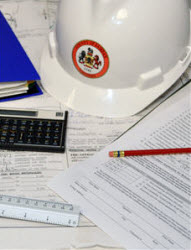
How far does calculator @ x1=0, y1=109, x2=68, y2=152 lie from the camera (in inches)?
23.9

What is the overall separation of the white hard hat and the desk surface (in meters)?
0.02

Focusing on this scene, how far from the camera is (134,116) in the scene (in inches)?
26.4

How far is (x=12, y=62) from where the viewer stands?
2.19 feet

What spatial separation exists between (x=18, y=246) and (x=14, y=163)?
137mm

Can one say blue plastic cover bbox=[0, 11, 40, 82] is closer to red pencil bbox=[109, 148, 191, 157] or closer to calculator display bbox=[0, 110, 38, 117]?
calculator display bbox=[0, 110, 38, 117]

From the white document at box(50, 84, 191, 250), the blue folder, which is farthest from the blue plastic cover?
the white document at box(50, 84, 191, 250)

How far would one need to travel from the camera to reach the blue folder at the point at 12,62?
0.65 meters

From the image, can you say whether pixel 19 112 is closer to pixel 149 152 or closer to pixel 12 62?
pixel 12 62

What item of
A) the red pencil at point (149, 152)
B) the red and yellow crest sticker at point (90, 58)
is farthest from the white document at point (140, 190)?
the red and yellow crest sticker at point (90, 58)

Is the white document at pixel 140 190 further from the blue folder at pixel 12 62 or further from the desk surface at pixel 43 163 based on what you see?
the blue folder at pixel 12 62

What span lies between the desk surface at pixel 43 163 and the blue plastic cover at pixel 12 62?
2.1 inches

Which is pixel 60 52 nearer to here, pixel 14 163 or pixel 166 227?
pixel 14 163

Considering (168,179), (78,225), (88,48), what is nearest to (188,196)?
(168,179)

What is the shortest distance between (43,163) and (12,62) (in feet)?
0.63
